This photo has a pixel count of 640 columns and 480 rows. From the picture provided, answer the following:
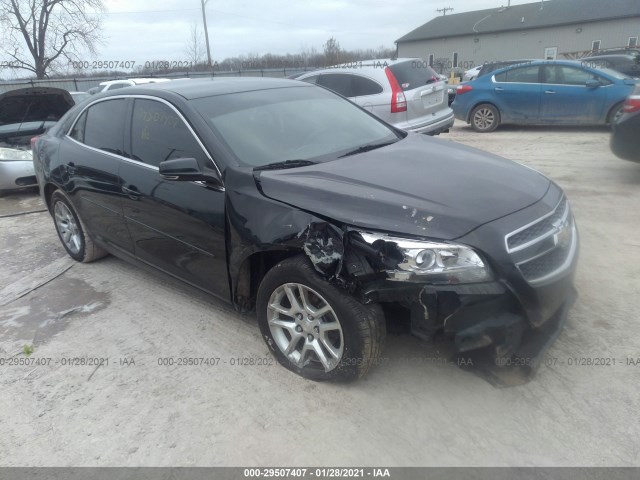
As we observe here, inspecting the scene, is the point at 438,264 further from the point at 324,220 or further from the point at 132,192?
the point at 132,192

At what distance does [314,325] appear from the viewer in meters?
2.70

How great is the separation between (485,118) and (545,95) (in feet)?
4.37

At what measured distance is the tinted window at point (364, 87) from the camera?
7992 millimetres

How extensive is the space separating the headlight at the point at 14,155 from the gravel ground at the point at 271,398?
13.3 feet

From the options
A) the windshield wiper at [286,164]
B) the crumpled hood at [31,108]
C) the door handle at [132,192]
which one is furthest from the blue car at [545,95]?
the door handle at [132,192]

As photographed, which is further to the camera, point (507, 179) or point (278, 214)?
point (507, 179)

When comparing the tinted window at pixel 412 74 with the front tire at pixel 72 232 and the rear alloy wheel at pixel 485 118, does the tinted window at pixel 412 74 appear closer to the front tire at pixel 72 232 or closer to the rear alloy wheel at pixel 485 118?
the rear alloy wheel at pixel 485 118

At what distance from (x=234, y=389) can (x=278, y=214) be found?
105 cm

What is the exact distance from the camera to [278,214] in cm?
269

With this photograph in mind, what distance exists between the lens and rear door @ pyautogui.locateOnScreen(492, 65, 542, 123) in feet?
33.3

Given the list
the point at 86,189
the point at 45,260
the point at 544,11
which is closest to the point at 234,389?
the point at 86,189

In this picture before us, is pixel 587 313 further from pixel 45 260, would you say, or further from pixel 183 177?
pixel 45 260

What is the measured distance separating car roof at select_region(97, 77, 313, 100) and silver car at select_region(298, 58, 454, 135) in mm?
3688

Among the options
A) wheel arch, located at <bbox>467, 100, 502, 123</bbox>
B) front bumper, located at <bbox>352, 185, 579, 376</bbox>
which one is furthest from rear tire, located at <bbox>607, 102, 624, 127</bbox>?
front bumper, located at <bbox>352, 185, 579, 376</bbox>
